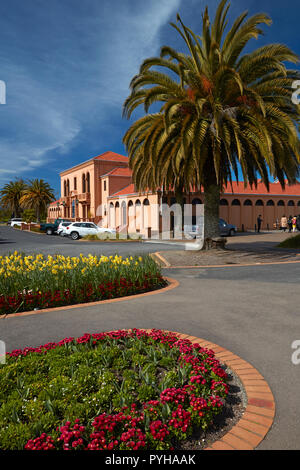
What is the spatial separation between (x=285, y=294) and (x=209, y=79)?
966 cm

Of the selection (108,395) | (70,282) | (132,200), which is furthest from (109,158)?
(108,395)

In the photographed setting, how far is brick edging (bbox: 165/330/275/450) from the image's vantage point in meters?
2.44

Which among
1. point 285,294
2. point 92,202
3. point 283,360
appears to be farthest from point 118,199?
point 283,360

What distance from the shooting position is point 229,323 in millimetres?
5086

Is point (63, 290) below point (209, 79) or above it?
below

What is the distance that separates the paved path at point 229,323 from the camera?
313 centimetres

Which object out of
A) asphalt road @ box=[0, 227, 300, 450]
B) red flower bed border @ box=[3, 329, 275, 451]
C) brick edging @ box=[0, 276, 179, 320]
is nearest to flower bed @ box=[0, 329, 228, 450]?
red flower bed border @ box=[3, 329, 275, 451]

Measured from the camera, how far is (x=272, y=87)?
12.7 meters

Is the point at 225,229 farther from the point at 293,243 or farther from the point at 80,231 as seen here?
the point at 80,231

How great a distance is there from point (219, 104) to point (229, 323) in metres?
9.73

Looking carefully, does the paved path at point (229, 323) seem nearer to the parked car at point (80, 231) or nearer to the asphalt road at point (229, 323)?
the asphalt road at point (229, 323)

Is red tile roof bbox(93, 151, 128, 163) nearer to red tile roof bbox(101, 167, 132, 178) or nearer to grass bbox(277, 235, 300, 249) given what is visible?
red tile roof bbox(101, 167, 132, 178)

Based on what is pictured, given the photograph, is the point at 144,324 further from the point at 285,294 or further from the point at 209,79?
the point at 209,79

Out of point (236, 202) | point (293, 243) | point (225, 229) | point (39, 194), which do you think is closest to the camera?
point (293, 243)
